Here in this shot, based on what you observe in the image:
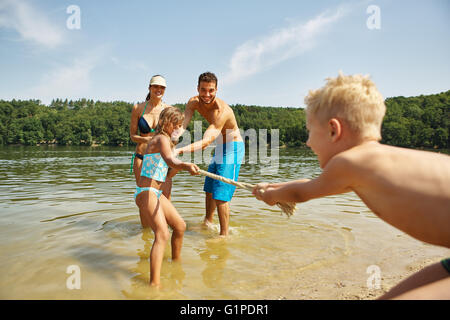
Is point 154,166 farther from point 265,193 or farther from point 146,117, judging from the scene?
point 146,117

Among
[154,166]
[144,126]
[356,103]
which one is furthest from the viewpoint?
[144,126]

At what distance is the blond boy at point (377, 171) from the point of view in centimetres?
165

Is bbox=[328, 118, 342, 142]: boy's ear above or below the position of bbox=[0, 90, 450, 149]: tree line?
below

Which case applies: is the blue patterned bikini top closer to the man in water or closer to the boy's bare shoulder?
the man in water

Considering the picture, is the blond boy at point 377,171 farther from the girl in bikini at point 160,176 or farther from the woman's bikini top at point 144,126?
the woman's bikini top at point 144,126

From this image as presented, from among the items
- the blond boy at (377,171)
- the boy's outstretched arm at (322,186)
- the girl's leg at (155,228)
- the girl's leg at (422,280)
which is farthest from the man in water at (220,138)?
the girl's leg at (422,280)

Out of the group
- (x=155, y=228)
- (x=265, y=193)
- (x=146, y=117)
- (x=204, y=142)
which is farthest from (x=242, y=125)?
(x=265, y=193)

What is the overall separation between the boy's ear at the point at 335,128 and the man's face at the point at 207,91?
11.6 ft

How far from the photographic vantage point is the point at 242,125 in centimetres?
11362

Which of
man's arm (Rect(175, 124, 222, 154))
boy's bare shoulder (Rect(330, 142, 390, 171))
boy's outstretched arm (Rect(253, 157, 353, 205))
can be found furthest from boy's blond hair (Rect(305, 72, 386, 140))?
man's arm (Rect(175, 124, 222, 154))

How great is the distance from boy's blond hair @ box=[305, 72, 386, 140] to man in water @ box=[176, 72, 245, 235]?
3.22 metres

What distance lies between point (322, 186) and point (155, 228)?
2254 mm

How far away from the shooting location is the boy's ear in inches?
76.0

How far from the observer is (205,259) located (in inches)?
175
